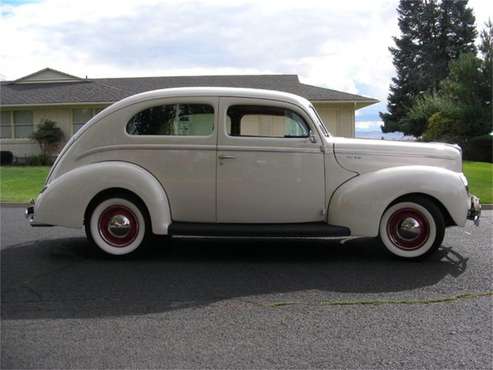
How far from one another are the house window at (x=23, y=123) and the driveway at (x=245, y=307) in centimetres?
2173

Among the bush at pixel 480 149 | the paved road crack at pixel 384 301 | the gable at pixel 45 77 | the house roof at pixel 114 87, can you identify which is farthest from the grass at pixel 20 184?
the bush at pixel 480 149

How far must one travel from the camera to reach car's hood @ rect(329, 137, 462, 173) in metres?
6.58

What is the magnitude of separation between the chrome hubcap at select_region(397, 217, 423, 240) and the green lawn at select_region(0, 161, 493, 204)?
679 centimetres

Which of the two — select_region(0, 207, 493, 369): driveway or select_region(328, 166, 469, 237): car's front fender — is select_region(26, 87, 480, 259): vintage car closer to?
select_region(328, 166, 469, 237): car's front fender

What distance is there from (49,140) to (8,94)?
4.09 metres

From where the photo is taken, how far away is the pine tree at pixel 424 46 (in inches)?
2335

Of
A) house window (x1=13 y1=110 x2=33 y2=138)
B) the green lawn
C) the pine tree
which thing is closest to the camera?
the green lawn

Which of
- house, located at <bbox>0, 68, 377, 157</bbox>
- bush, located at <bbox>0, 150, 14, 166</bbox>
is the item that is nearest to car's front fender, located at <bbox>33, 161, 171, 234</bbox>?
house, located at <bbox>0, 68, 377, 157</bbox>

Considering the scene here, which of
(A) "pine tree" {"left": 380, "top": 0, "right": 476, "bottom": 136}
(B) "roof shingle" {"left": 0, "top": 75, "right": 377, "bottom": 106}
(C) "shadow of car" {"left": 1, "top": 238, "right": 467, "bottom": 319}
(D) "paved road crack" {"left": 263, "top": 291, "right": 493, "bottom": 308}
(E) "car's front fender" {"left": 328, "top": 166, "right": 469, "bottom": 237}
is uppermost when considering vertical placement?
(A) "pine tree" {"left": 380, "top": 0, "right": 476, "bottom": 136}

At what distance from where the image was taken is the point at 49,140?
85.3 feet

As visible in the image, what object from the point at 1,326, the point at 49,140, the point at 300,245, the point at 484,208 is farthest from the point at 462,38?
the point at 1,326

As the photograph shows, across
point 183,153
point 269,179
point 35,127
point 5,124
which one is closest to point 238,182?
point 269,179

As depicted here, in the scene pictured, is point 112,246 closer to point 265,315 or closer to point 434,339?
point 265,315

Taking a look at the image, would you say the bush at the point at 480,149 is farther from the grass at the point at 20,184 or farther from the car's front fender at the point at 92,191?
the car's front fender at the point at 92,191
